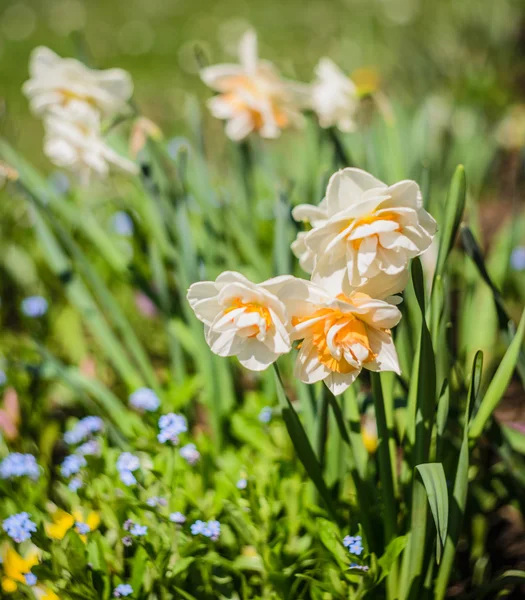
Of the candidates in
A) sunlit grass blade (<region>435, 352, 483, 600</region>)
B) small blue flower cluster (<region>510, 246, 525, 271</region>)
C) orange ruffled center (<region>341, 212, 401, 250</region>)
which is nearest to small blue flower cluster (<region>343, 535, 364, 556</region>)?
sunlit grass blade (<region>435, 352, 483, 600</region>)

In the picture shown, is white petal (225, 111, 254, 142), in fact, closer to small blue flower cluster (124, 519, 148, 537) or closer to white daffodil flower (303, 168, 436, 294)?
white daffodil flower (303, 168, 436, 294)

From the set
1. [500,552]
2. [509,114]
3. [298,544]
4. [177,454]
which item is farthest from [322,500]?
[509,114]

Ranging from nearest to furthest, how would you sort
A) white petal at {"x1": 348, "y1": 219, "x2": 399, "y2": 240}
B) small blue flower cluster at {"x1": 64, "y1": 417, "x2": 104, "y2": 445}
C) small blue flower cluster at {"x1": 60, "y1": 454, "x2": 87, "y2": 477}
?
white petal at {"x1": 348, "y1": 219, "x2": 399, "y2": 240} → small blue flower cluster at {"x1": 60, "y1": 454, "x2": 87, "y2": 477} → small blue flower cluster at {"x1": 64, "y1": 417, "x2": 104, "y2": 445}

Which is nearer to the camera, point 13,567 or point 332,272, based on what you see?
point 332,272

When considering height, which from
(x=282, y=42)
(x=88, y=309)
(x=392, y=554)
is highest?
(x=282, y=42)

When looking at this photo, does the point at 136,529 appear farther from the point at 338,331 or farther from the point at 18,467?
the point at 338,331

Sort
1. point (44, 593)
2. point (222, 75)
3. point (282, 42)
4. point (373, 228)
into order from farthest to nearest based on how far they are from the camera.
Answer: point (282, 42), point (222, 75), point (44, 593), point (373, 228)

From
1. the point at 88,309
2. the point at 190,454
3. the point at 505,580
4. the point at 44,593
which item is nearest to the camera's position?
the point at 505,580

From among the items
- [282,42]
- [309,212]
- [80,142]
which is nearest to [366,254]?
[309,212]
